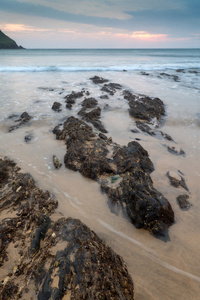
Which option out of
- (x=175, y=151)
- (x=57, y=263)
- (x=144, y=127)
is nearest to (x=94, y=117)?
(x=144, y=127)

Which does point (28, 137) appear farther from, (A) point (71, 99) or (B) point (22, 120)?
(A) point (71, 99)

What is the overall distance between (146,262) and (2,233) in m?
2.01

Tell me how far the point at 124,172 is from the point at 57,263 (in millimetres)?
2305

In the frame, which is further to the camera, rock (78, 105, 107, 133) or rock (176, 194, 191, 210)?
rock (78, 105, 107, 133)

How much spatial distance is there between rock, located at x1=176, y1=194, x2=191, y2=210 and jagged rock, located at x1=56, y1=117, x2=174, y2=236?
447 mm

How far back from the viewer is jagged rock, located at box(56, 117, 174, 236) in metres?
2.76

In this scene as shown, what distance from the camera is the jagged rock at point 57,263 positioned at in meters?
1.58

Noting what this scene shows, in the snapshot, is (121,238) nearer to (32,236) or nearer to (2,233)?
(32,236)

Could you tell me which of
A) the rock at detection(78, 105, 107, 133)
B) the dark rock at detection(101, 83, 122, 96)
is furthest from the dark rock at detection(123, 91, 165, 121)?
the dark rock at detection(101, 83, 122, 96)

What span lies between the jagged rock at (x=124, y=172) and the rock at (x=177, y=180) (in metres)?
0.44

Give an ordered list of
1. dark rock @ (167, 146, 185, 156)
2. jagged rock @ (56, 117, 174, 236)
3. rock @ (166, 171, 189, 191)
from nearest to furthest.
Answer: jagged rock @ (56, 117, 174, 236) → rock @ (166, 171, 189, 191) → dark rock @ (167, 146, 185, 156)

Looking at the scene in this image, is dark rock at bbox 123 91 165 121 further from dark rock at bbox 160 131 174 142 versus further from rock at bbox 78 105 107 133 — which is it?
rock at bbox 78 105 107 133

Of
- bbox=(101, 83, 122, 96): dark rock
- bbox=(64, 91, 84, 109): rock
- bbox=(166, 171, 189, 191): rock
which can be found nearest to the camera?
bbox=(166, 171, 189, 191): rock

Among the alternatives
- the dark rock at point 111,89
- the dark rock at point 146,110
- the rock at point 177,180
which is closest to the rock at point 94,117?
the dark rock at point 146,110
